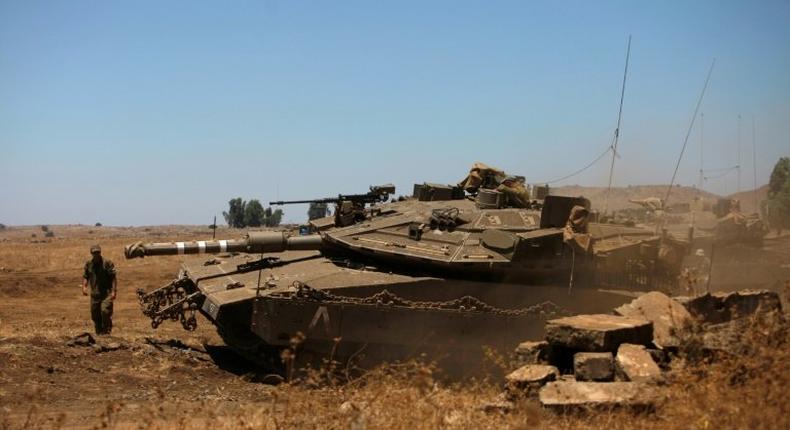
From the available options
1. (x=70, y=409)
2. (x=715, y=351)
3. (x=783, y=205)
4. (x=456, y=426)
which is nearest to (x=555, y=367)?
(x=715, y=351)

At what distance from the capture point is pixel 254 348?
11.2 meters

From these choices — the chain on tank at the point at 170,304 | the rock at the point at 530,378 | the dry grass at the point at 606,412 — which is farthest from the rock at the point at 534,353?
the chain on tank at the point at 170,304

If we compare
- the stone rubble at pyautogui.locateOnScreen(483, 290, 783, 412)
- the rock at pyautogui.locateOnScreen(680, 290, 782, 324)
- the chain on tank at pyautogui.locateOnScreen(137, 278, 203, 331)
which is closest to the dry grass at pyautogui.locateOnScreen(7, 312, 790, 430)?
the stone rubble at pyautogui.locateOnScreen(483, 290, 783, 412)

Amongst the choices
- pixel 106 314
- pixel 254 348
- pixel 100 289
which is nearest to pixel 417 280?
pixel 254 348

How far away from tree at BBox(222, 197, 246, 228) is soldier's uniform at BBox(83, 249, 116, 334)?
51.9 meters

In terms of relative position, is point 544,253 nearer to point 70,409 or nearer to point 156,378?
point 156,378

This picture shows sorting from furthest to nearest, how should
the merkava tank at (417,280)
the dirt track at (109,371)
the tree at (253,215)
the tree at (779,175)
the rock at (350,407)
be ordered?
the tree at (253,215) < the tree at (779,175) < the merkava tank at (417,280) < the dirt track at (109,371) < the rock at (350,407)

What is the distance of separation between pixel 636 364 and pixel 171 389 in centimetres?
587

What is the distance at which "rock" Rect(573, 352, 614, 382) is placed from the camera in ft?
25.0

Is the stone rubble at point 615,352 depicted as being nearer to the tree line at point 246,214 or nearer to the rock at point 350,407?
the rock at point 350,407

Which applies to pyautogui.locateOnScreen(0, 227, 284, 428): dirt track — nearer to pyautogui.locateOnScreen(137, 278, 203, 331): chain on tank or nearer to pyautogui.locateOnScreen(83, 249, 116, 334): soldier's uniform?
pyautogui.locateOnScreen(83, 249, 116, 334): soldier's uniform

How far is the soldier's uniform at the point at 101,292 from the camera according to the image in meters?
13.2

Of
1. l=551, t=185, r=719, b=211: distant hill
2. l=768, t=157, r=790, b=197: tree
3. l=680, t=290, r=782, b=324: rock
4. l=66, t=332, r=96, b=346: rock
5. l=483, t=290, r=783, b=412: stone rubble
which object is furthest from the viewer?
l=551, t=185, r=719, b=211: distant hill

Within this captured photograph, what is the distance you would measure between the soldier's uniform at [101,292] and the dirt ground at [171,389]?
40 centimetres
